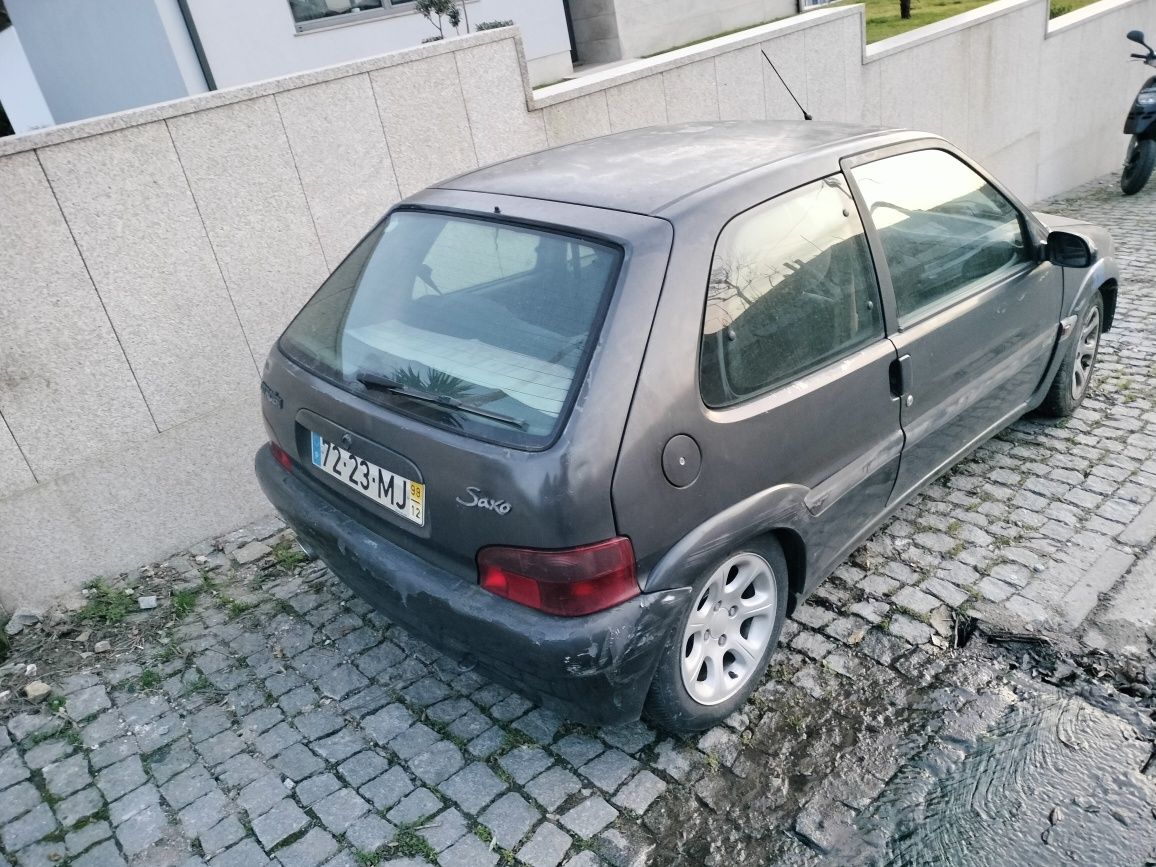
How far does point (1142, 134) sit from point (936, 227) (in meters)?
7.50

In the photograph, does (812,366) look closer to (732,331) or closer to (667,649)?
(732,331)

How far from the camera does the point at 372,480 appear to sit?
2.72 metres

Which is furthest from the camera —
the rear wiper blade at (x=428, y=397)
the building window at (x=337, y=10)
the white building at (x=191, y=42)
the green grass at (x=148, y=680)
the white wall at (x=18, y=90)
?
the white wall at (x=18, y=90)

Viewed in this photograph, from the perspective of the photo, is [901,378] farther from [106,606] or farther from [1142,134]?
[1142,134]

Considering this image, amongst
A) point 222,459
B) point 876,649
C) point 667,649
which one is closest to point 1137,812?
point 876,649

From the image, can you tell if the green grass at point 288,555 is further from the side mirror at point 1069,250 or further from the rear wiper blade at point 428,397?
the side mirror at point 1069,250

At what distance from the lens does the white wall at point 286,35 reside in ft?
36.6

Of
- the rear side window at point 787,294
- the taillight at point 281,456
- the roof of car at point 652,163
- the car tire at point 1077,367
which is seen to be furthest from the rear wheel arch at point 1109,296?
the taillight at point 281,456

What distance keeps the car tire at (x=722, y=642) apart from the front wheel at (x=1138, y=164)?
342 inches

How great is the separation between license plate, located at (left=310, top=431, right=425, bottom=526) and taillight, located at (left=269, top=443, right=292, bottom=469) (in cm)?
29

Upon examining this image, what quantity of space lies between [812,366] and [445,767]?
1.78 m

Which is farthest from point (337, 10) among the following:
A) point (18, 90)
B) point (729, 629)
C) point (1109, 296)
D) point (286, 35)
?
point (729, 629)

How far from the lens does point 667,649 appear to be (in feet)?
8.38

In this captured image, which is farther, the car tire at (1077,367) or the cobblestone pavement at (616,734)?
the car tire at (1077,367)
